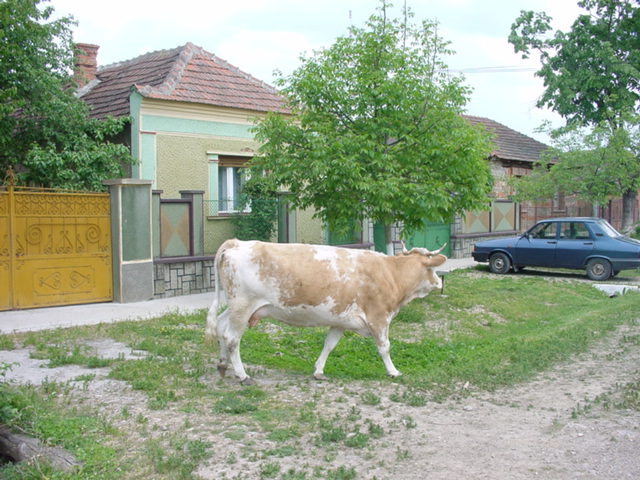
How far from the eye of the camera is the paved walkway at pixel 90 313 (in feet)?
32.7

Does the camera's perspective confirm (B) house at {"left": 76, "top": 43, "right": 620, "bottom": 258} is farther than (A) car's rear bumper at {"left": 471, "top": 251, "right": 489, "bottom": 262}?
No

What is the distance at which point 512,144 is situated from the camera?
100ft

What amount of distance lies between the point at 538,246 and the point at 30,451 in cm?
1475

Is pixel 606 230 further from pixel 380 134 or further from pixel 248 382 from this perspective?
pixel 248 382

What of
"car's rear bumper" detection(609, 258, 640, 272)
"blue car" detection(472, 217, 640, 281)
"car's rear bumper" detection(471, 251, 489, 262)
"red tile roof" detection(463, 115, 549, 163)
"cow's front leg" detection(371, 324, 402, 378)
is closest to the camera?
"cow's front leg" detection(371, 324, 402, 378)

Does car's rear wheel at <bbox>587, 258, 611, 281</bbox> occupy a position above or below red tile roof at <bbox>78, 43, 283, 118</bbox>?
below

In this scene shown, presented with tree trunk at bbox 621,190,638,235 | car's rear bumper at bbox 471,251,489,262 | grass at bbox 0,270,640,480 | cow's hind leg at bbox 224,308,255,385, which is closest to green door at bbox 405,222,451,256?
car's rear bumper at bbox 471,251,489,262

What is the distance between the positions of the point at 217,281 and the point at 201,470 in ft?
9.21

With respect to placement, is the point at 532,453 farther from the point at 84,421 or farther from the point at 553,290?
the point at 553,290

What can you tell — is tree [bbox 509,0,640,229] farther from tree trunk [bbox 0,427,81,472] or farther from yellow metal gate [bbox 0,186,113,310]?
tree trunk [bbox 0,427,81,472]

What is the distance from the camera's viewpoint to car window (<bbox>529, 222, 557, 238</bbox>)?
17.3 meters

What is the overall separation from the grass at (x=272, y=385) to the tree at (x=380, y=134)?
212 cm

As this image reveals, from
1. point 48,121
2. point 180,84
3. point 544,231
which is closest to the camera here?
point 48,121

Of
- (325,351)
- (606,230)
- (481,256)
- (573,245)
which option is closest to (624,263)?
(606,230)
